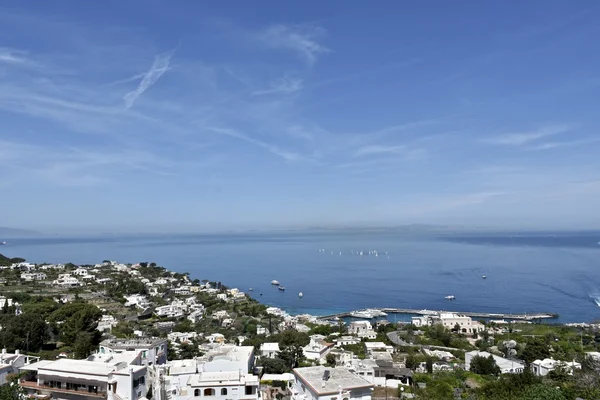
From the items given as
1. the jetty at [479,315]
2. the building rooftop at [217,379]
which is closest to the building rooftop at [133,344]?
the building rooftop at [217,379]

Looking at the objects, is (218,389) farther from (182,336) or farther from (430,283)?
(430,283)

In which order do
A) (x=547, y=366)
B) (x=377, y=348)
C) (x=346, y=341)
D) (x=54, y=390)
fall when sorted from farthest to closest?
1. (x=346, y=341)
2. (x=377, y=348)
3. (x=547, y=366)
4. (x=54, y=390)

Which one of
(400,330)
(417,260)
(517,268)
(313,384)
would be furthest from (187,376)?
(417,260)

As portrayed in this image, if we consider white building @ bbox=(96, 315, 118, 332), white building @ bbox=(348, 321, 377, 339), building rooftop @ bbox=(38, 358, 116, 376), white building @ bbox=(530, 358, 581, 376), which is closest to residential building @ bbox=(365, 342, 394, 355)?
white building @ bbox=(348, 321, 377, 339)

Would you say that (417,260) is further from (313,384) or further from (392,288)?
(313,384)

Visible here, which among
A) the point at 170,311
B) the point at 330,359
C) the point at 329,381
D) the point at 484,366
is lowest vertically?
the point at 170,311

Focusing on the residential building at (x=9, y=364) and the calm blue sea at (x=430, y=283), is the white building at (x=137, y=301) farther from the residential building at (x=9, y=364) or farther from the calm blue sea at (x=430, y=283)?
the residential building at (x=9, y=364)

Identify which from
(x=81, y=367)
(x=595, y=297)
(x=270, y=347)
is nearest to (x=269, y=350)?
(x=270, y=347)

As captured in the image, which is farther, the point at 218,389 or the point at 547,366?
the point at 547,366
